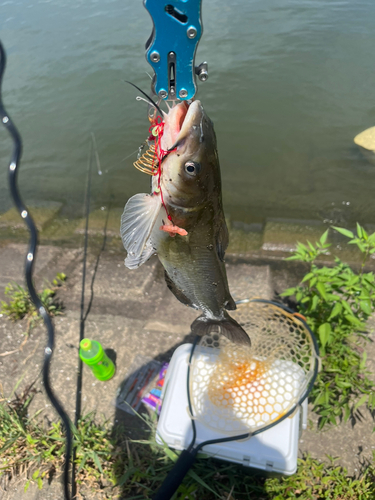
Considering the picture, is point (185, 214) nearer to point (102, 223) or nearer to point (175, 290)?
point (175, 290)

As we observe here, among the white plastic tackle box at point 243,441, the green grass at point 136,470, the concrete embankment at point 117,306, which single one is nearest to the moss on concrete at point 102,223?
the concrete embankment at point 117,306

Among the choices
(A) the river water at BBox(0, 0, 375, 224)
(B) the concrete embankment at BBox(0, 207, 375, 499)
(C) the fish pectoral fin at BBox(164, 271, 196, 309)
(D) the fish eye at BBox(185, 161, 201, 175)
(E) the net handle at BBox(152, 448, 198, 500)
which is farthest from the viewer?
(A) the river water at BBox(0, 0, 375, 224)

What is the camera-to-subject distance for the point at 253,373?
2869 mm

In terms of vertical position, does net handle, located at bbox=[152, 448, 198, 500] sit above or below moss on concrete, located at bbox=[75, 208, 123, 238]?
above

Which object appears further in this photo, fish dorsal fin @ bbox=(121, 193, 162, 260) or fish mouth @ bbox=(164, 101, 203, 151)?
fish dorsal fin @ bbox=(121, 193, 162, 260)

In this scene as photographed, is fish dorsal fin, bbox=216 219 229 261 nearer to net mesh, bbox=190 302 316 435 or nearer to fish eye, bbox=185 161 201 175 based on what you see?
fish eye, bbox=185 161 201 175

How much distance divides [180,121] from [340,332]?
2.60 m

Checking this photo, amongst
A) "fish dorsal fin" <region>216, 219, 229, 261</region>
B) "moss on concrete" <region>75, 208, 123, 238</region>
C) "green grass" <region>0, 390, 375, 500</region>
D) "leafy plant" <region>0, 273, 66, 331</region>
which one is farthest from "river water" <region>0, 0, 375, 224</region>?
"fish dorsal fin" <region>216, 219, 229, 261</region>

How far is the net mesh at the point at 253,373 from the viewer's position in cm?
267

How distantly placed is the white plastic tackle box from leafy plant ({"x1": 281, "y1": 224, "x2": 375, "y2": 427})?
0.41 meters

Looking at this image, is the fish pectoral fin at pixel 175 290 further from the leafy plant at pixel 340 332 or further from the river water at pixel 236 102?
the river water at pixel 236 102

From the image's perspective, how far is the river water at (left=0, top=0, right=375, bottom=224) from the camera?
6684 mm

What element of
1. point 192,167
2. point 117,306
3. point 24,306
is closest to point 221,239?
point 192,167

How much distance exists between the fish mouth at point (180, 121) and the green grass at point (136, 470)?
245 centimetres
